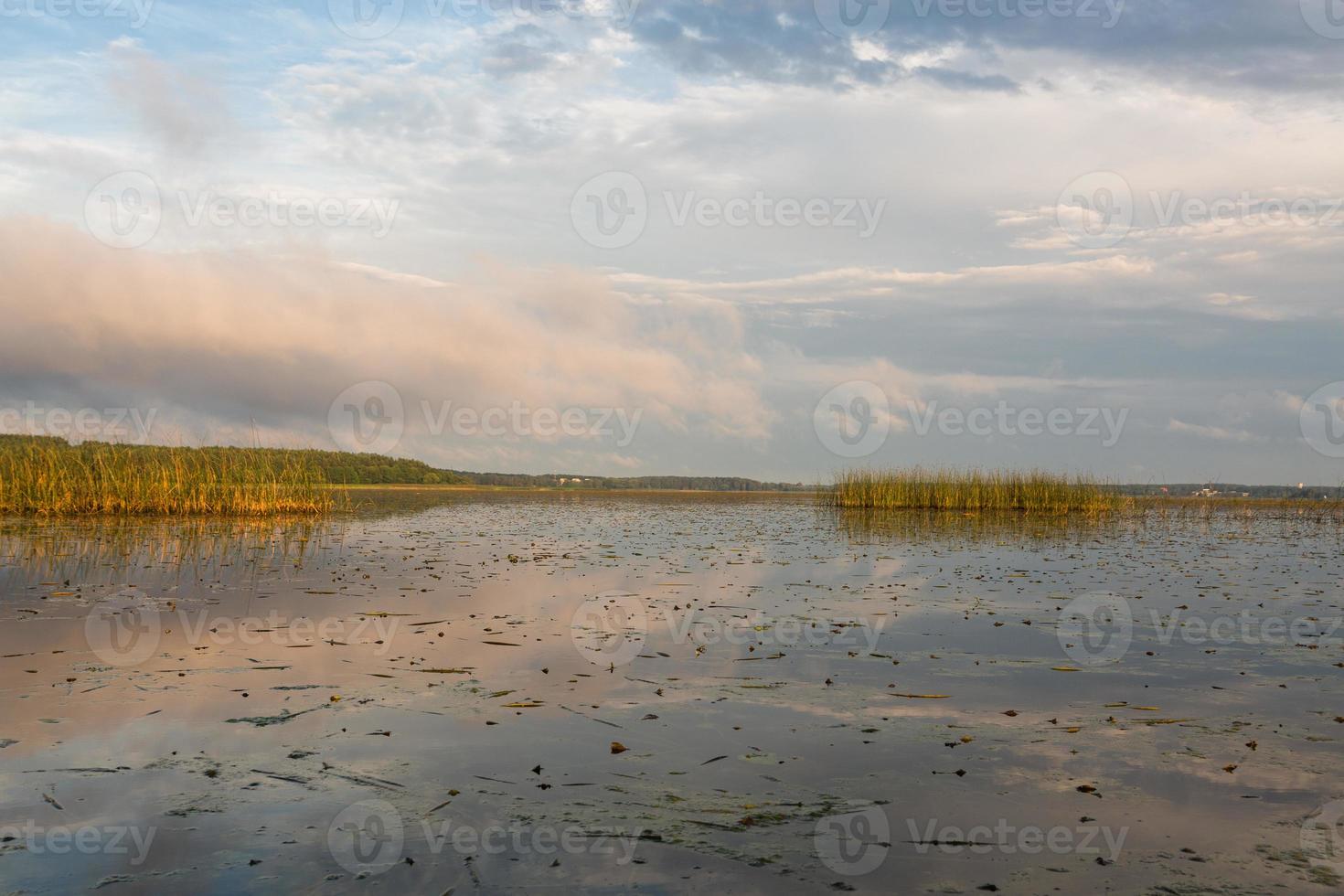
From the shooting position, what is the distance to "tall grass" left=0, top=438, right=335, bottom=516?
27.8 meters

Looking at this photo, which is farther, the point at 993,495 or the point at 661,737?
the point at 993,495

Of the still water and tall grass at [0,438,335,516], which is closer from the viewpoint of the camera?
the still water

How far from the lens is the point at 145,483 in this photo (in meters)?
28.2

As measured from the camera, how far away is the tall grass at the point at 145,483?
27844mm

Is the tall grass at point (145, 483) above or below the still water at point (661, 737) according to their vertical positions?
above

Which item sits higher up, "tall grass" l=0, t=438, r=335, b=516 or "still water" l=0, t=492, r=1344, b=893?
"tall grass" l=0, t=438, r=335, b=516

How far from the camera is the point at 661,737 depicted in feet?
20.0

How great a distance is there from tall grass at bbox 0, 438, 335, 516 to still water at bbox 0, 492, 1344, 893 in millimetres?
15958

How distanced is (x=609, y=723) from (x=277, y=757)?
2.10 meters

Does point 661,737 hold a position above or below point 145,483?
below

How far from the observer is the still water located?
4125 millimetres

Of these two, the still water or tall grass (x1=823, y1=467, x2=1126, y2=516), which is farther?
tall grass (x1=823, y1=467, x2=1126, y2=516)

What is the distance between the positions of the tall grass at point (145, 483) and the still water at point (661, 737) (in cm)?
1596

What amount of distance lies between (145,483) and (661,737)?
27.2 metres
